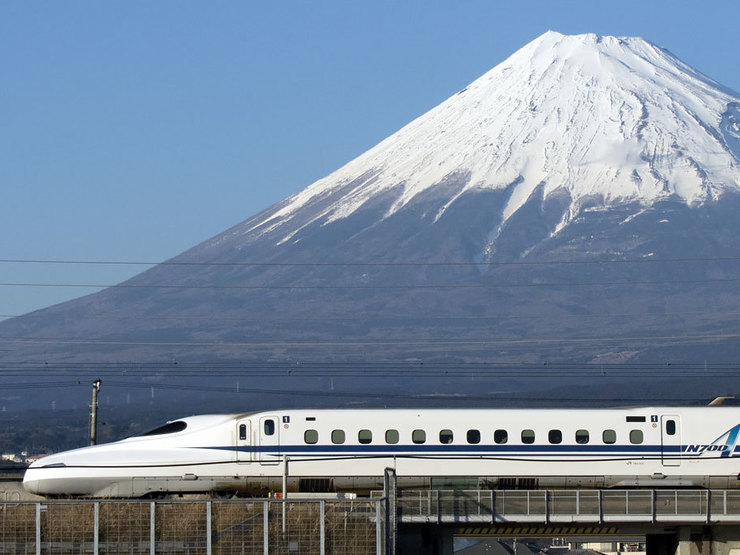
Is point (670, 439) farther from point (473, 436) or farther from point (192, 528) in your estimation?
point (192, 528)

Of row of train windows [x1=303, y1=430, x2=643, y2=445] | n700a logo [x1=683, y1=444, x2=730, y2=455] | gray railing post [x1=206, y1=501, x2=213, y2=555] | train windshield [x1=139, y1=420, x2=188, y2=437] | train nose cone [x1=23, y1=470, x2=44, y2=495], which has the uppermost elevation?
train windshield [x1=139, y1=420, x2=188, y2=437]

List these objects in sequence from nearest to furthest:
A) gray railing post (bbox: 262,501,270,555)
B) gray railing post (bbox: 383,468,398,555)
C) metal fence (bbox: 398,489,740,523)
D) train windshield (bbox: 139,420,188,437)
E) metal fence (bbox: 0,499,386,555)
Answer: gray railing post (bbox: 262,501,270,555) < metal fence (bbox: 0,499,386,555) < gray railing post (bbox: 383,468,398,555) < metal fence (bbox: 398,489,740,523) < train windshield (bbox: 139,420,188,437)

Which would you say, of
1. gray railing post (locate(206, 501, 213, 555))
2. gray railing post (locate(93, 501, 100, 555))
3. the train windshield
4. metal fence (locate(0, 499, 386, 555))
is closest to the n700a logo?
metal fence (locate(0, 499, 386, 555))

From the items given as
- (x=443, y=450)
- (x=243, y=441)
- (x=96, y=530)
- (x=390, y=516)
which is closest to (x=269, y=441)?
(x=243, y=441)

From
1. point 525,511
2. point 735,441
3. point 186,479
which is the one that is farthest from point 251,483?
point 735,441

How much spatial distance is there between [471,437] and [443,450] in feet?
3.64

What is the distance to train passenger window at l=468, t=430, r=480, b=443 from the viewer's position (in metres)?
52.8

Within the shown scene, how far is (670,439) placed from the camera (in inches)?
2078

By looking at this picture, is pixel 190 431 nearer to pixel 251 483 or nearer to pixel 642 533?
pixel 251 483

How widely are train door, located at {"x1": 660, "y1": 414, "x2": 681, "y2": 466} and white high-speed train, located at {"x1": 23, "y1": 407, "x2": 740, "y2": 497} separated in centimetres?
4

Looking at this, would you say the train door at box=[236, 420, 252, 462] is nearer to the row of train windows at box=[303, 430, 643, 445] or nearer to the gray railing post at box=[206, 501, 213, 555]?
the row of train windows at box=[303, 430, 643, 445]

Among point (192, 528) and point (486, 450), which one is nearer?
point (192, 528)

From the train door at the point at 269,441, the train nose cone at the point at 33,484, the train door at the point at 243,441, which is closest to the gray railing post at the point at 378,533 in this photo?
the train door at the point at 269,441

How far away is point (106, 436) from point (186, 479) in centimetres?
14422
